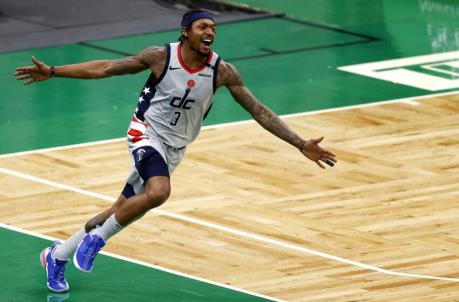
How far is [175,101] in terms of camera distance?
12.6 meters

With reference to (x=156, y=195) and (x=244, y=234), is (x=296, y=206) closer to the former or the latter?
(x=244, y=234)

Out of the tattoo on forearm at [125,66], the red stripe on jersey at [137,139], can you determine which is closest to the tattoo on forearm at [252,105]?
the tattoo on forearm at [125,66]

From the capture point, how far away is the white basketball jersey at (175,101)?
12641mm

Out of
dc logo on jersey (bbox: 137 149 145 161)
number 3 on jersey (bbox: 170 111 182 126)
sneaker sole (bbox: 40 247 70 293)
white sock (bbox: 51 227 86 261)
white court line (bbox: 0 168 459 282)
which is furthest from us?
white court line (bbox: 0 168 459 282)

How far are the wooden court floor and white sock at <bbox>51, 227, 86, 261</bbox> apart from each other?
115 cm

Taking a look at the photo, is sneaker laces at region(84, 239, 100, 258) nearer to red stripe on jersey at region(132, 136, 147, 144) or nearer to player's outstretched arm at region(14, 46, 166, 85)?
red stripe on jersey at region(132, 136, 147, 144)

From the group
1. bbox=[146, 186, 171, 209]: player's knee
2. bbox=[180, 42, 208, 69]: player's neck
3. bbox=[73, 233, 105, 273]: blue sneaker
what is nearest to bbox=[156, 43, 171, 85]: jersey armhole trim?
bbox=[180, 42, 208, 69]: player's neck

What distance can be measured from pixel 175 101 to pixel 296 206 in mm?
3202

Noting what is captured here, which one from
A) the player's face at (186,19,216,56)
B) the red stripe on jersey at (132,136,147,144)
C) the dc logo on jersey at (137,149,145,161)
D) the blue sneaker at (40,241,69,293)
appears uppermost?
the player's face at (186,19,216,56)

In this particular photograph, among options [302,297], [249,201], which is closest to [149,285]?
[302,297]

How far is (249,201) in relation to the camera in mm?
15664

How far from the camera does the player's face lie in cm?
1251

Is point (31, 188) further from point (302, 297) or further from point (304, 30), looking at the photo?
point (304, 30)

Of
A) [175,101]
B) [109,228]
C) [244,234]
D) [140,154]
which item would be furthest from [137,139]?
[244,234]
